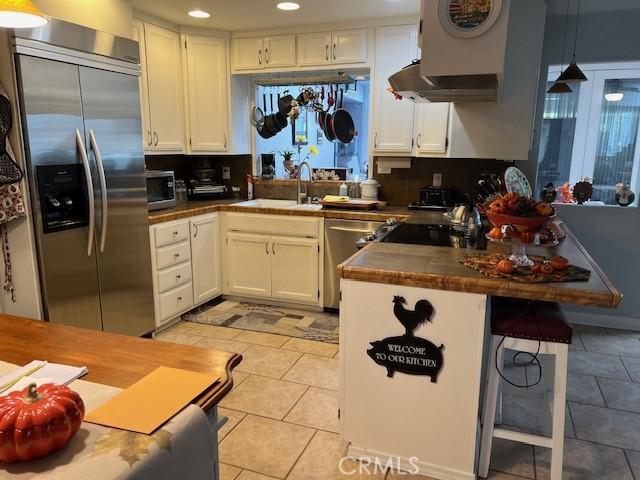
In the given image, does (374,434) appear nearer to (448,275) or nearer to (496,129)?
(448,275)

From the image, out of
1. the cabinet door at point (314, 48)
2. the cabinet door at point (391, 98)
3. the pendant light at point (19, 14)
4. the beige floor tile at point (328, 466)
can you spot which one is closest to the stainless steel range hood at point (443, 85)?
the cabinet door at point (391, 98)

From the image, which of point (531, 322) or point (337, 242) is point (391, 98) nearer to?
point (337, 242)

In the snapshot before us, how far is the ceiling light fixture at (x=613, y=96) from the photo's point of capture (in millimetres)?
4682

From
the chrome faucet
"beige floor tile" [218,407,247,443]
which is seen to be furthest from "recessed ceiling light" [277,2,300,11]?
"beige floor tile" [218,407,247,443]

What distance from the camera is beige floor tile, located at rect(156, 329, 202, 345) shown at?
11.2 ft

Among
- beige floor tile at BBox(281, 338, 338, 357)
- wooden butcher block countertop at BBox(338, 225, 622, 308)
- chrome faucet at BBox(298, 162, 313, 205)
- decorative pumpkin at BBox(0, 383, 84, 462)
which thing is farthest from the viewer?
chrome faucet at BBox(298, 162, 313, 205)

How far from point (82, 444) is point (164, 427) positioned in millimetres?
155

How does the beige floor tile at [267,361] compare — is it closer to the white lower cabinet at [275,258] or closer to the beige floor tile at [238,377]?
the beige floor tile at [238,377]

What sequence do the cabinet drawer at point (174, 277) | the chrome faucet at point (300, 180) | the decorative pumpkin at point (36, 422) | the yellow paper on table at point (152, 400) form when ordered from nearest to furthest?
the decorative pumpkin at point (36, 422), the yellow paper on table at point (152, 400), the cabinet drawer at point (174, 277), the chrome faucet at point (300, 180)

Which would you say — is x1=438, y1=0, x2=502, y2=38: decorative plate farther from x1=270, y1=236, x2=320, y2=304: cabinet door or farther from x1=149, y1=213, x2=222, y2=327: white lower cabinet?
x1=149, y1=213, x2=222, y2=327: white lower cabinet

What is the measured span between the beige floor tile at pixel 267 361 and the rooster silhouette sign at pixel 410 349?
1.12 m

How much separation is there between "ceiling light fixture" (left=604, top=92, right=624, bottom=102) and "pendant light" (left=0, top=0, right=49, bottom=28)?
16.7ft
